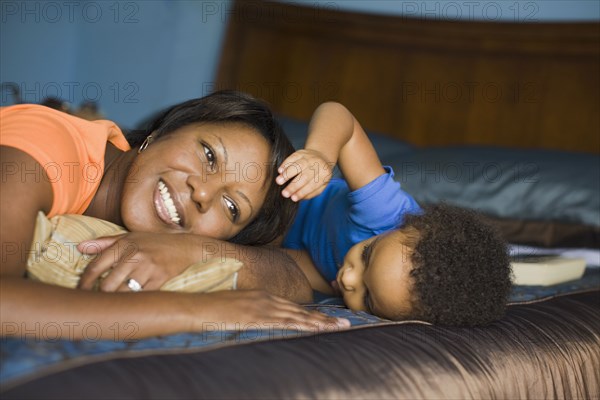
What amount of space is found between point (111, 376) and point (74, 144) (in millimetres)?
540

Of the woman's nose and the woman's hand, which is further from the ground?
the woman's nose

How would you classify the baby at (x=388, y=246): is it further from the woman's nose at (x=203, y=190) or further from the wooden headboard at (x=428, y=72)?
the wooden headboard at (x=428, y=72)

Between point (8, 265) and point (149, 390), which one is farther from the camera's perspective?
point (8, 265)

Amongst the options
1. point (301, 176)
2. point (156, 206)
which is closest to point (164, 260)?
point (156, 206)

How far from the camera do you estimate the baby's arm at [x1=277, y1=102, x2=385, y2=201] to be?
4.33ft

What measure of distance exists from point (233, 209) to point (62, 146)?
32 centimetres

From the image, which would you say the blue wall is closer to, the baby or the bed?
the bed

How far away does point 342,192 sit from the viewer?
177 centimetres

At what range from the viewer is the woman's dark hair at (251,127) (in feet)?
4.50

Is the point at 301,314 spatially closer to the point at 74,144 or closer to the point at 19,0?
the point at 74,144

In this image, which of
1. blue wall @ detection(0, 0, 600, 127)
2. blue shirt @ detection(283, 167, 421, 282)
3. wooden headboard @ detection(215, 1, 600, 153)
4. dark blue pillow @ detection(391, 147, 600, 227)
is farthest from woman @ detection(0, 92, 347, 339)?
blue wall @ detection(0, 0, 600, 127)

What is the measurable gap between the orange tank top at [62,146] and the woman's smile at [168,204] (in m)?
0.11

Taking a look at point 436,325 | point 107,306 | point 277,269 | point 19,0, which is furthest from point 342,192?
point 19,0

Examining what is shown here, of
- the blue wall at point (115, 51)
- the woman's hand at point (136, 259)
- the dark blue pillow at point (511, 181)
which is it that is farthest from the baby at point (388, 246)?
the blue wall at point (115, 51)
